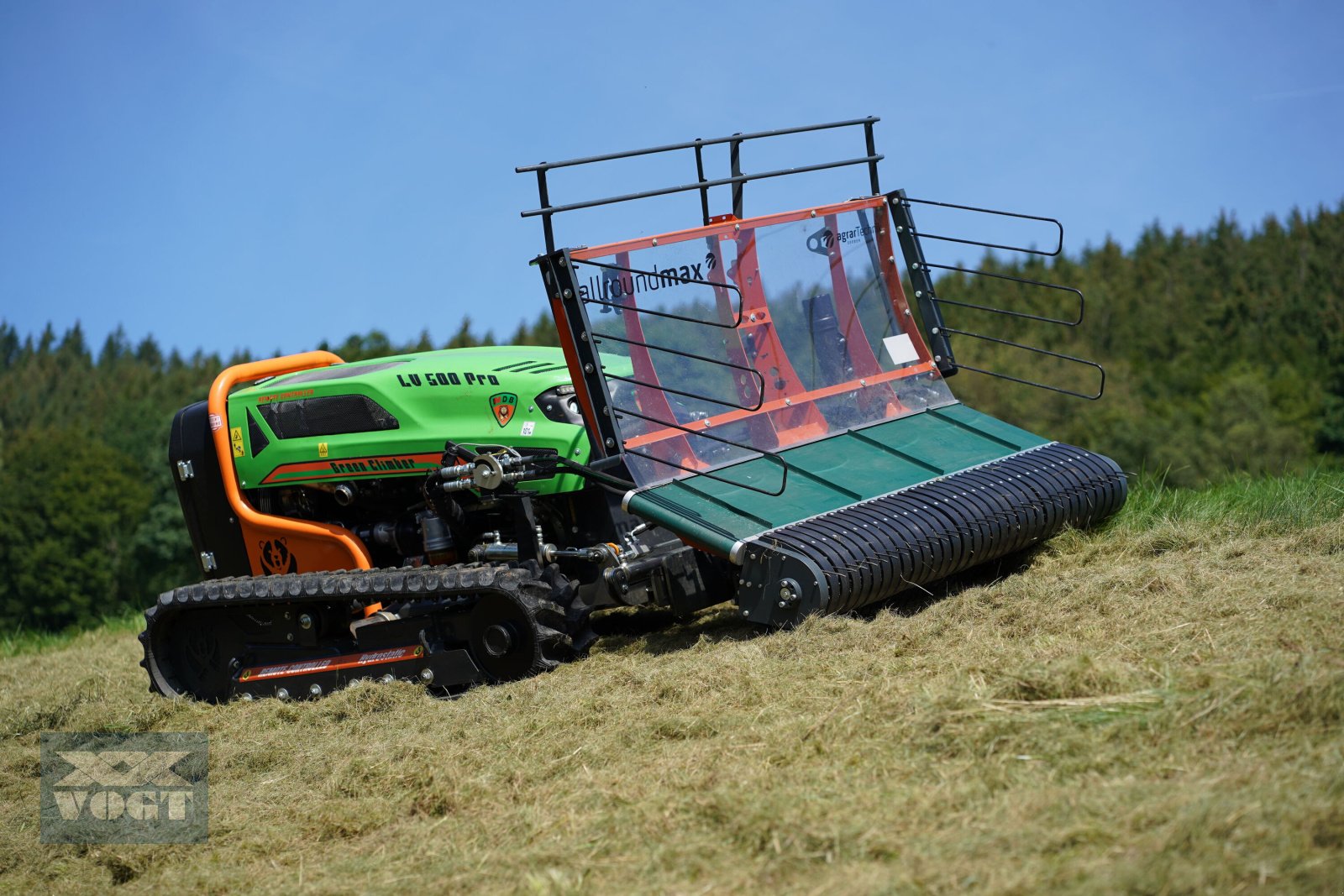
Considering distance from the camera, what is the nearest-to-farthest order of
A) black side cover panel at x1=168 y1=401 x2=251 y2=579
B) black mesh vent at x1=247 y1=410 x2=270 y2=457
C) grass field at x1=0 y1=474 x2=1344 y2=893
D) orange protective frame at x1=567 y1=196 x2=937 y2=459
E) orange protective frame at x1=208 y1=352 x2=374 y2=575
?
1. grass field at x1=0 y1=474 x2=1344 y2=893
2. orange protective frame at x1=567 y1=196 x2=937 y2=459
3. orange protective frame at x1=208 y1=352 x2=374 y2=575
4. black mesh vent at x1=247 y1=410 x2=270 y2=457
5. black side cover panel at x1=168 y1=401 x2=251 y2=579

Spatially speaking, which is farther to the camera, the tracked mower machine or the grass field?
the tracked mower machine

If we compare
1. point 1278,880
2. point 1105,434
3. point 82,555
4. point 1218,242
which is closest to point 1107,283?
point 1218,242

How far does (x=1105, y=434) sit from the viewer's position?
6581 cm

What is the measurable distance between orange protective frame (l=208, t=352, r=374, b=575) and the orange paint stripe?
651 mm

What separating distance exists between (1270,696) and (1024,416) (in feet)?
210

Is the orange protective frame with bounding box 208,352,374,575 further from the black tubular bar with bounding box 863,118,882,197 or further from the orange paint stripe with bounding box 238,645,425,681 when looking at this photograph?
the black tubular bar with bounding box 863,118,882,197

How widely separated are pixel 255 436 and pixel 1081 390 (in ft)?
213

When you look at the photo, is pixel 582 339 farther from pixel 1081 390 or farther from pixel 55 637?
pixel 1081 390

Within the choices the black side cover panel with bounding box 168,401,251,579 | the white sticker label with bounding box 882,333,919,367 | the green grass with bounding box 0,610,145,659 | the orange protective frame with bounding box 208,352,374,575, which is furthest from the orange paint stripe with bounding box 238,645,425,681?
the green grass with bounding box 0,610,145,659

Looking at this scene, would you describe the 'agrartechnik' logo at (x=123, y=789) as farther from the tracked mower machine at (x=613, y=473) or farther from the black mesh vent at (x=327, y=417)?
the black mesh vent at (x=327, y=417)

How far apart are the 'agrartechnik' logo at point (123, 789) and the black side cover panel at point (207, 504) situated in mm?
1434

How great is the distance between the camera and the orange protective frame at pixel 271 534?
7695 millimetres

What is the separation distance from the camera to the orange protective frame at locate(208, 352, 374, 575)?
7695 millimetres

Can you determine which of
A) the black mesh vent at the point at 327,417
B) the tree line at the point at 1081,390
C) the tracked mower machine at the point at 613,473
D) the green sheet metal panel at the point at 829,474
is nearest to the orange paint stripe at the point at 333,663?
the tracked mower machine at the point at 613,473
